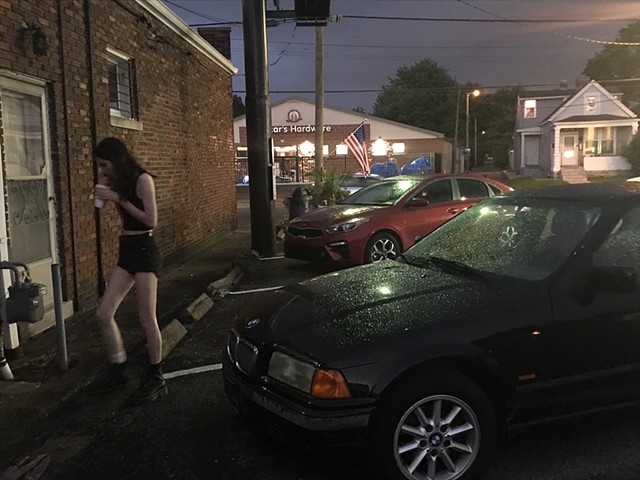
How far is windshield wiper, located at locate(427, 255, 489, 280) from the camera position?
348 centimetres

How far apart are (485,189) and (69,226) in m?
6.46

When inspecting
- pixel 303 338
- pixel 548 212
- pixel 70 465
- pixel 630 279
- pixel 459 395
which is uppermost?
pixel 548 212

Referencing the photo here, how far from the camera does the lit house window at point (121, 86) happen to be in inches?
311

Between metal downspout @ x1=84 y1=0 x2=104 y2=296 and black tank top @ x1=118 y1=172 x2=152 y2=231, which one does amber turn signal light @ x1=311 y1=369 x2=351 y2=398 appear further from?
metal downspout @ x1=84 y1=0 x2=104 y2=296

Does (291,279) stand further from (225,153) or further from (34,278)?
(225,153)

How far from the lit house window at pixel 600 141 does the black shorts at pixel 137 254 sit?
131 ft

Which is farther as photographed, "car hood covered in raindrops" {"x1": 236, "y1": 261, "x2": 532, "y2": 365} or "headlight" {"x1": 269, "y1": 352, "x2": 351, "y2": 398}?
"car hood covered in raindrops" {"x1": 236, "y1": 261, "x2": 532, "y2": 365}

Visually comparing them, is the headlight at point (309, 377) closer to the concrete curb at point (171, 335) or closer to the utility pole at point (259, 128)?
the concrete curb at point (171, 335)

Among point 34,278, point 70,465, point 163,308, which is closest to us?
point 70,465

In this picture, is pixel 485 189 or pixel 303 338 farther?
pixel 485 189

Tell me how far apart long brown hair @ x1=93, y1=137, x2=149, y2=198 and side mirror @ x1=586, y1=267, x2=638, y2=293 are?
3.01 metres

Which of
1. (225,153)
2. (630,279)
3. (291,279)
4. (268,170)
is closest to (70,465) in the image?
(630,279)

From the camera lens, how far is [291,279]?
28.0 feet

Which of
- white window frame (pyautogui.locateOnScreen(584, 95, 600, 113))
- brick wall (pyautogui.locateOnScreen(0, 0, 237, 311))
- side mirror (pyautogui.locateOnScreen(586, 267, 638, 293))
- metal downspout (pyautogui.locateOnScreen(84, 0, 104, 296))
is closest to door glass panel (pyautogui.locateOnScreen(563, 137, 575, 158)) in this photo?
white window frame (pyautogui.locateOnScreen(584, 95, 600, 113))
